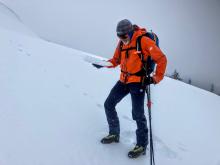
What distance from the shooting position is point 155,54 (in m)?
4.57

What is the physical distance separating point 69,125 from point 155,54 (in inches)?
85.5

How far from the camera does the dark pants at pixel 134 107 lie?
4941 mm

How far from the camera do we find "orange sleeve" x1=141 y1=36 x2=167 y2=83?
4.58 metres

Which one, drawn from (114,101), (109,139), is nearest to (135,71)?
(114,101)

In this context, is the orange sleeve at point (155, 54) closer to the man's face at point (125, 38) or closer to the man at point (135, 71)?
the man at point (135, 71)

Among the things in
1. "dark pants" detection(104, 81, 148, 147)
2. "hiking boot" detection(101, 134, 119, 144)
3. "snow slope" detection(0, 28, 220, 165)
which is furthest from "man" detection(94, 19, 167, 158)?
"snow slope" detection(0, 28, 220, 165)

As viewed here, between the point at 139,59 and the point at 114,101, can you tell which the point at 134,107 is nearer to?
the point at 114,101

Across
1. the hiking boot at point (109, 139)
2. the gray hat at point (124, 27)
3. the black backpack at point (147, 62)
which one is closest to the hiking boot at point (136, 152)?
the hiking boot at point (109, 139)

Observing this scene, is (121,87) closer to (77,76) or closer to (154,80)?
(154,80)

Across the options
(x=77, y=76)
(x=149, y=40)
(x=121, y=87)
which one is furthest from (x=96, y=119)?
(x=77, y=76)

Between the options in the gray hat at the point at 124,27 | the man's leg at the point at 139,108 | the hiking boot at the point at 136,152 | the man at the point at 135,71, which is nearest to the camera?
the man at the point at 135,71

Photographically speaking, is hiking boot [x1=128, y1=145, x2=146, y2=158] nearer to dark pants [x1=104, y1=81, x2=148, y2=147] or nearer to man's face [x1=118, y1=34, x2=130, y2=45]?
dark pants [x1=104, y1=81, x2=148, y2=147]

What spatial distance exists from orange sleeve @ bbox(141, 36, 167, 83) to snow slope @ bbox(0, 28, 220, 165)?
1.55 metres

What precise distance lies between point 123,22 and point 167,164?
2.57 meters
